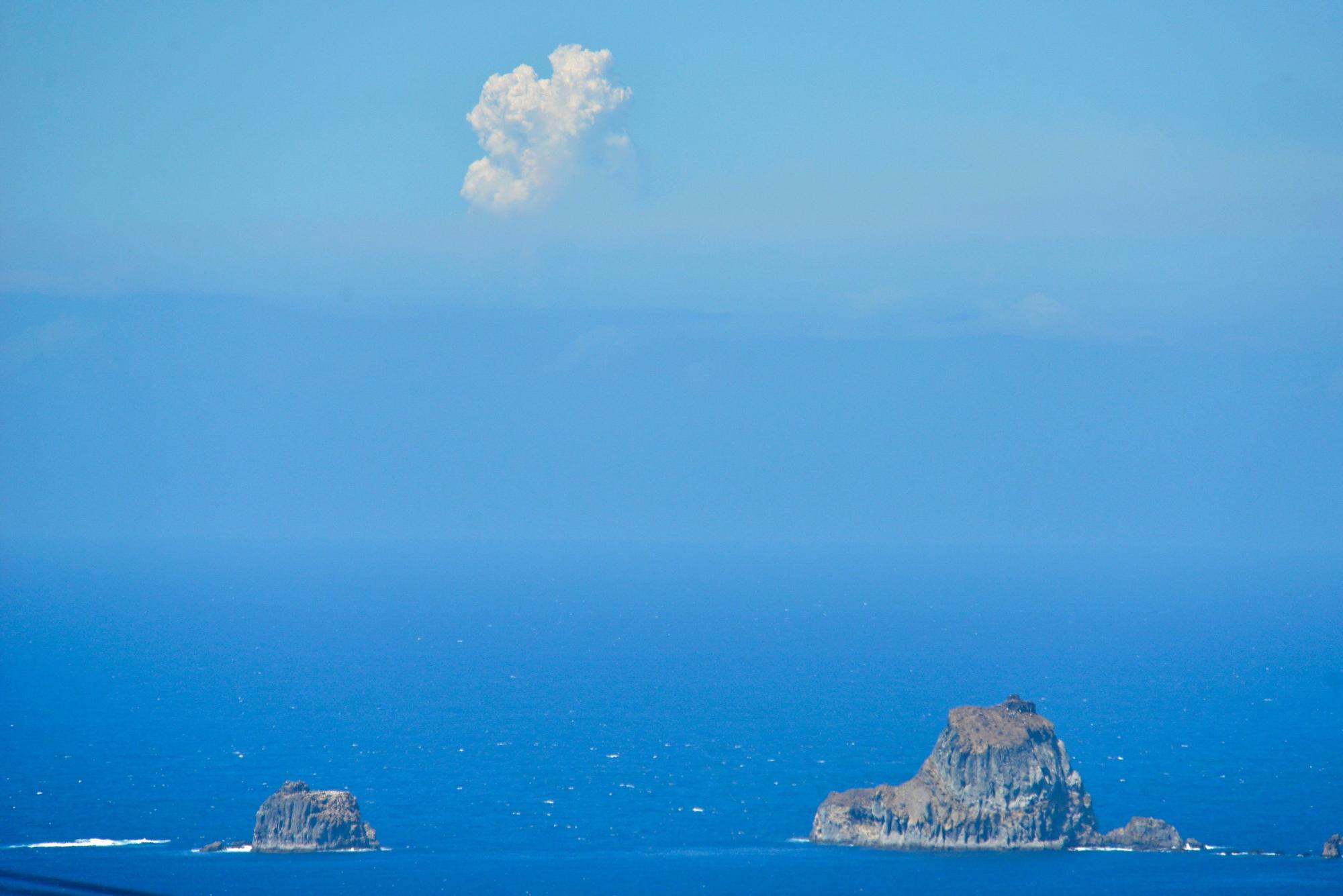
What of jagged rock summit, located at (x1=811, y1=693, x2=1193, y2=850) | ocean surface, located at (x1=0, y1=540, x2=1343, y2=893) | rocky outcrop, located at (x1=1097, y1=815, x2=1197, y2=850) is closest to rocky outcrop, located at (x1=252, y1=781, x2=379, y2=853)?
ocean surface, located at (x1=0, y1=540, x2=1343, y2=893)

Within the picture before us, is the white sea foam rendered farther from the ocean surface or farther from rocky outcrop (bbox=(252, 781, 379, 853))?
rocky outcrop (bbox=(252, 781, 379, 853))

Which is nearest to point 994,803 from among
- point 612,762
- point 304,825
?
point 612,762

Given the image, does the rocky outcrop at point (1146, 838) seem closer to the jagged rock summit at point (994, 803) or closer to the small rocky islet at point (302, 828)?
the jagged rock summit at point (994, 803)

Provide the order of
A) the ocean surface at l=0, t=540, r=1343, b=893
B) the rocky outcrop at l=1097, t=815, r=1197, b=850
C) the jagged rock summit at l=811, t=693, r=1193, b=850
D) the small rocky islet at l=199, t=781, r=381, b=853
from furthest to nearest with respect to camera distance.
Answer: the rocky outcrop at l=1097, t=815, r=1197, b=850 → the jagged rock summit at l=811, t=693, r=1193, b=850 → the small rocky islet at l=199, t=781, r=381, b=853 → the ocean surface at l=0, t=540, r=1343, b=893

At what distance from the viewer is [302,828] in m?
92.6

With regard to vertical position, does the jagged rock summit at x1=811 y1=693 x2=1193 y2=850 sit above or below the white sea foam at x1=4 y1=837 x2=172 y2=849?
above

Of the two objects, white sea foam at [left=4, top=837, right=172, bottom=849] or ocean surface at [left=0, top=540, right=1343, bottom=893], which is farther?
white sea foam at [left=4, top=837, right=172, bottom=849]

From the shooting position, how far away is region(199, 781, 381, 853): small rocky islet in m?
92.2

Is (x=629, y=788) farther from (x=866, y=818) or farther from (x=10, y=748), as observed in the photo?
(x=10, y=748)

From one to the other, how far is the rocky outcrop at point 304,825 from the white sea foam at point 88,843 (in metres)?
6.31

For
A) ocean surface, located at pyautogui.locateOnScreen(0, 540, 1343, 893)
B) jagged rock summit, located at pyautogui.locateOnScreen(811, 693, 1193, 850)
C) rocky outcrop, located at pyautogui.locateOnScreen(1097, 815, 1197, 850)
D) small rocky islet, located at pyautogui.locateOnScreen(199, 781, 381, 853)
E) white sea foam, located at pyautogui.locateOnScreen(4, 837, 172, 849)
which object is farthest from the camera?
rocky outcrop, located at pyautogui.locateOnScreen(1097, 815, 1197, 850)

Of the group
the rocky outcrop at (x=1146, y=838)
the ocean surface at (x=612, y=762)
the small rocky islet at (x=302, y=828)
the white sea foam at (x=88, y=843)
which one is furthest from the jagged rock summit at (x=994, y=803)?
the white sea foam at (x=88, y=843)

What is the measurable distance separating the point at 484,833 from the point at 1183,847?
42.0 m

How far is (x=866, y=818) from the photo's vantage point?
95312mm
